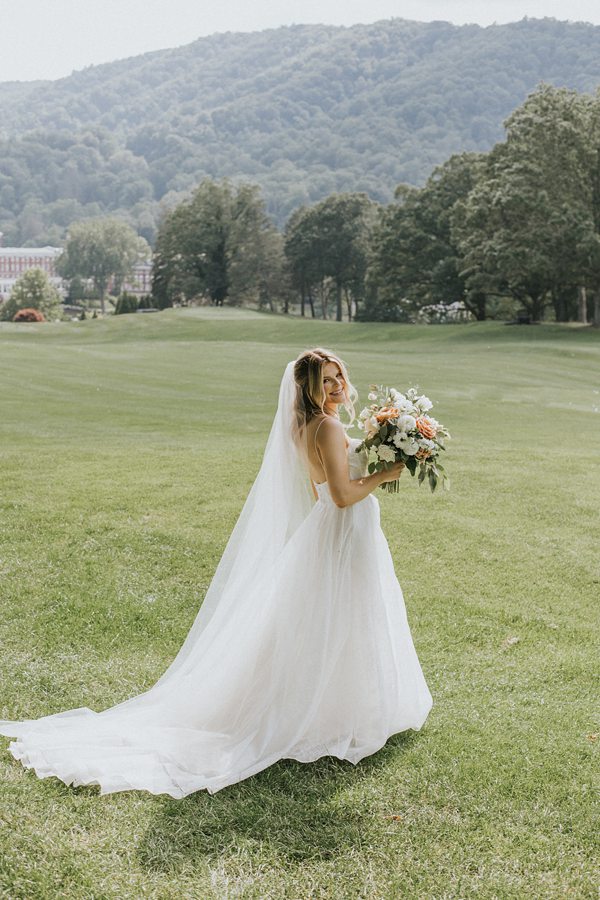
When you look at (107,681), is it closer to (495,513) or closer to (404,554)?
(404,554)

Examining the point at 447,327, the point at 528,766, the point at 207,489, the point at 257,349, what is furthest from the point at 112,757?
the point at 447,327

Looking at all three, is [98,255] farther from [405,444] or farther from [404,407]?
[405,444]

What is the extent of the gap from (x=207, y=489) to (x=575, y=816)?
27.1 ft

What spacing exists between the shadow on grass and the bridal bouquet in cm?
191

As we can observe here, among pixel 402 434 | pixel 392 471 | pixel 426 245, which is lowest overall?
pixel 392 471

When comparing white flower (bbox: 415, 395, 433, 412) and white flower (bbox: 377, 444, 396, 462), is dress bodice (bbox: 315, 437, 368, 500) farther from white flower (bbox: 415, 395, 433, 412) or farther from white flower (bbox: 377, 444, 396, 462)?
white flower (bbox: 415, 395, 433, 412)

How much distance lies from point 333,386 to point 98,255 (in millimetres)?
161245

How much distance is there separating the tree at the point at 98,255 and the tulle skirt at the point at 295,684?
6182 inches

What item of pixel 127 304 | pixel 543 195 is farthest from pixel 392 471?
pixel 127 304

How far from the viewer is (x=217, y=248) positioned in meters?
93.0

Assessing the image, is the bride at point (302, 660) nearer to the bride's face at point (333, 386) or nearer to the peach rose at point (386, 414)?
the bride's face at point (333, 386)

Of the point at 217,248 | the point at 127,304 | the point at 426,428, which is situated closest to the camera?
the point at 426,428

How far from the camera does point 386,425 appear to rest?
18.6 feet

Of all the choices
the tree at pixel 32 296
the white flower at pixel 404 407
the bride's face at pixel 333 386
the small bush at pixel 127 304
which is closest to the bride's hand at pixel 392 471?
the white flower at pixel 404 407
